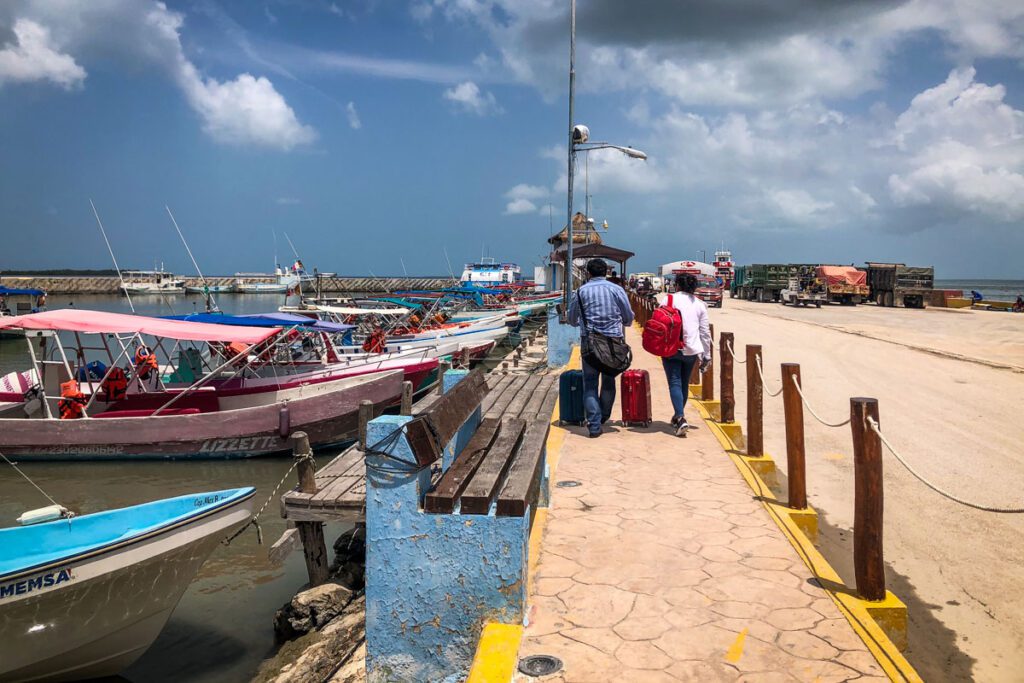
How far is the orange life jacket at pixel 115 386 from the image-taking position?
14.9 meters

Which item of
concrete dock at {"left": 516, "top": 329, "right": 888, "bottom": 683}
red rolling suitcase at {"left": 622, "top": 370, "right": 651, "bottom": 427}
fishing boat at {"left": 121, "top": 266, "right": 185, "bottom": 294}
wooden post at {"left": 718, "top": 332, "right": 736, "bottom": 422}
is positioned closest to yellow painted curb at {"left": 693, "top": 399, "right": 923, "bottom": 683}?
concrete dock at {"left": 516, "top": 329, "right": 888, "bottom": 683}

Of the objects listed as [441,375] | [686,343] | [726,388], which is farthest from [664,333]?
[441,375]

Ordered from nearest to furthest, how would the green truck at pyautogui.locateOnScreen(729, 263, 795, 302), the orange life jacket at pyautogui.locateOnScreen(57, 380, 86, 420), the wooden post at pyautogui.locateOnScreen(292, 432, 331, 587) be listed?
the wooden post at pyautogui.locateOnScreen(292, 432, 331, 587) → the orange life jacket at pyautogui.locateOnScreen(57, 380, 86, 420) → the green truck at pyautogui.locateOnScreen(729, 263, 795, 302)

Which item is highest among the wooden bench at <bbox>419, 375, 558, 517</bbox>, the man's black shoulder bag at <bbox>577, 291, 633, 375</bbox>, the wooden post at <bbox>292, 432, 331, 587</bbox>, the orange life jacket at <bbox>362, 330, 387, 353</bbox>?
the man's black shoulder bag at <bbox>577, 291, 633, 375</bbox>

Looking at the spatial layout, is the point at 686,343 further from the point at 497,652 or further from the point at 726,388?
the point at 497,652

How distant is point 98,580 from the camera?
609 cm

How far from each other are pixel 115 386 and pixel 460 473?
13.4m

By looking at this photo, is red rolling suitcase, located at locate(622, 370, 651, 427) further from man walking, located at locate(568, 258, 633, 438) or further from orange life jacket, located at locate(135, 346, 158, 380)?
orange life jacket, located at locate(135, 346, 158, 380)

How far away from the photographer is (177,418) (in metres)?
14.0

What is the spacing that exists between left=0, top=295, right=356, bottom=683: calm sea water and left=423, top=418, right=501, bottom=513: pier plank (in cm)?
408

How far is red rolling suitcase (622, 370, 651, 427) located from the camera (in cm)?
830

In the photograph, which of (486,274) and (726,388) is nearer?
(726,388)

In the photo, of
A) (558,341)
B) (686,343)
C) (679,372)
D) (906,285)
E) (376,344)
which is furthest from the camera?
(906,285)

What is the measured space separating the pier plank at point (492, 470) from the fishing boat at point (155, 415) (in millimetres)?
9730
